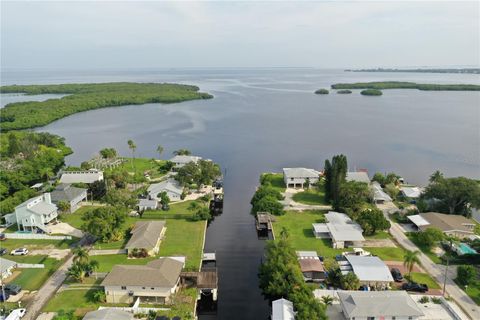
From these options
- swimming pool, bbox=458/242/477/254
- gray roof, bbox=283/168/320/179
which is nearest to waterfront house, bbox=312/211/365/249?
swimming pool, bbox=458/242/477/254

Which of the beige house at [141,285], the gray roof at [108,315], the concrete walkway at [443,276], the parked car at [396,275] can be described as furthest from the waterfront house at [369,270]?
the gray roof at [108,315]

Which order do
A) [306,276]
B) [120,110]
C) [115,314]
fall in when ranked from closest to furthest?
[115,314], [306,276], [120,110]

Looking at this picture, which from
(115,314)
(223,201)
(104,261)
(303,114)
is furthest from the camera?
(303,114)

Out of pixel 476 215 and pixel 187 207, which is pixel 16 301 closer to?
pixel 187 207

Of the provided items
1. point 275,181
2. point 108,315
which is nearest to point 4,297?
point 108,315

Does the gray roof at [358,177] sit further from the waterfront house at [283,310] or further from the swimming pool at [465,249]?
the waterfront house at [283,310]

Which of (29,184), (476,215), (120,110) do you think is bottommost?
(476,215)

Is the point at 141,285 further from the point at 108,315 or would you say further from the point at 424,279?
the point at 424,279

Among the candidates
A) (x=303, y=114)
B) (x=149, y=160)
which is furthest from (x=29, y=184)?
(x=303, y=114)
